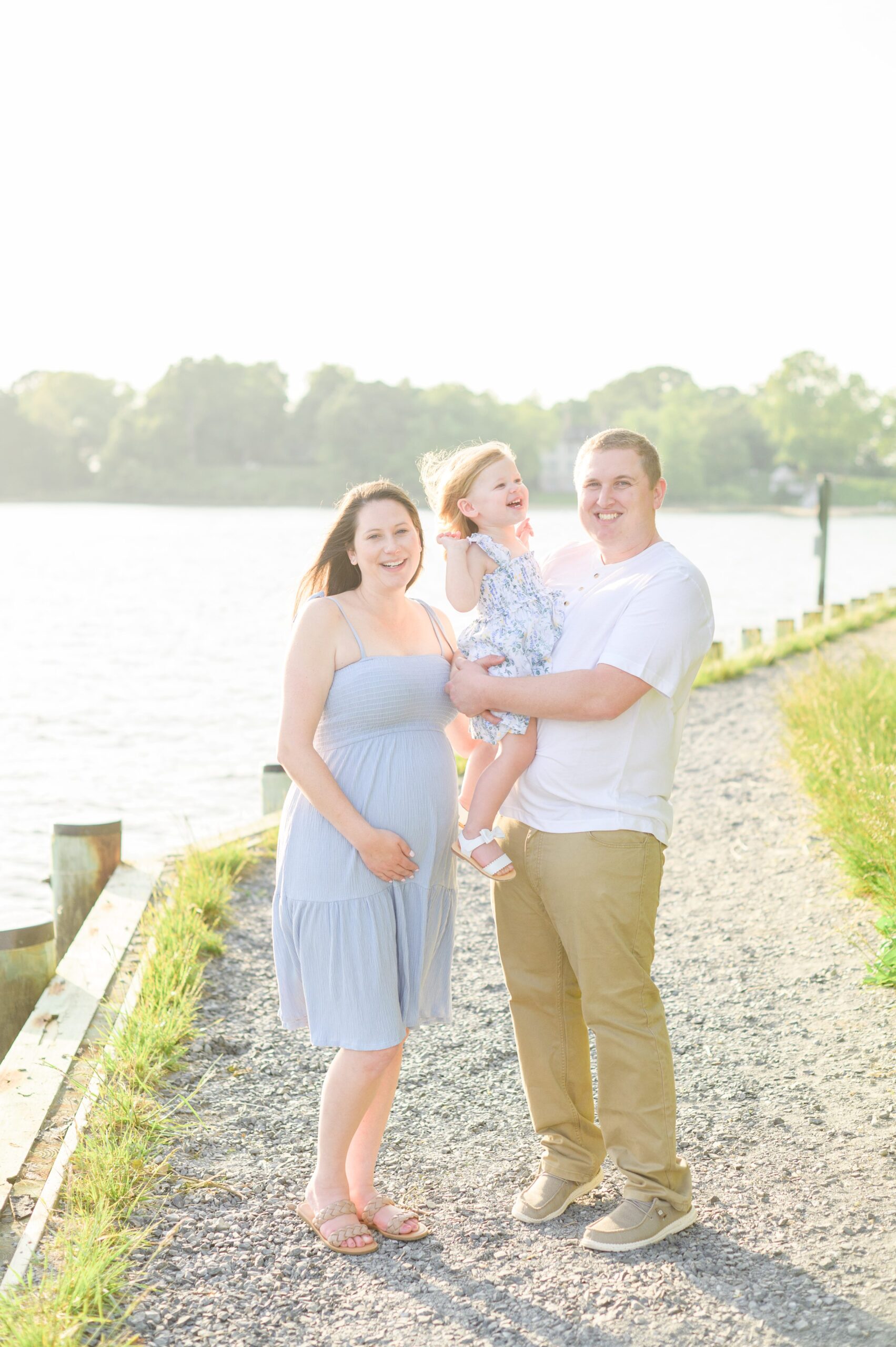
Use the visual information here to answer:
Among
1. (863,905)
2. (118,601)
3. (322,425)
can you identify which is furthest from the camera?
(322,425)

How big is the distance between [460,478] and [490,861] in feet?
3.15

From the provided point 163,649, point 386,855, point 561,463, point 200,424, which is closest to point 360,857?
point 386,855

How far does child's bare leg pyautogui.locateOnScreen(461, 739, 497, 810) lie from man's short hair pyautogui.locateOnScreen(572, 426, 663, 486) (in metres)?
0.69

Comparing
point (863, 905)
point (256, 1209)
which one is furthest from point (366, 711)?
point (863, 905)

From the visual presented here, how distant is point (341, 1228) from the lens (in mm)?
3031

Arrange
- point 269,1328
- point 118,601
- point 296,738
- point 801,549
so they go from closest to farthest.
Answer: point 269,1328
point 296,738
point 118,601
point 801,549

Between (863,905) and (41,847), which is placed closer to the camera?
(863,905)

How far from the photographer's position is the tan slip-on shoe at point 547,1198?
318cm

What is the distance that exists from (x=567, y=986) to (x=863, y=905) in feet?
8.94

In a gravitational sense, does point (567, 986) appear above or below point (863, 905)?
above

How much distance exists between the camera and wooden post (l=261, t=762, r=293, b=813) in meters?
7.36

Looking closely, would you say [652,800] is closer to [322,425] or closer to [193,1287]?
[193,1287]

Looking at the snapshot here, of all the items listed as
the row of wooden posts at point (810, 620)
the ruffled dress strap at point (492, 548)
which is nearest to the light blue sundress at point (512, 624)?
the ruffled dress strap at point (492, 548)

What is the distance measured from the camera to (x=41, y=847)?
9.95 m
